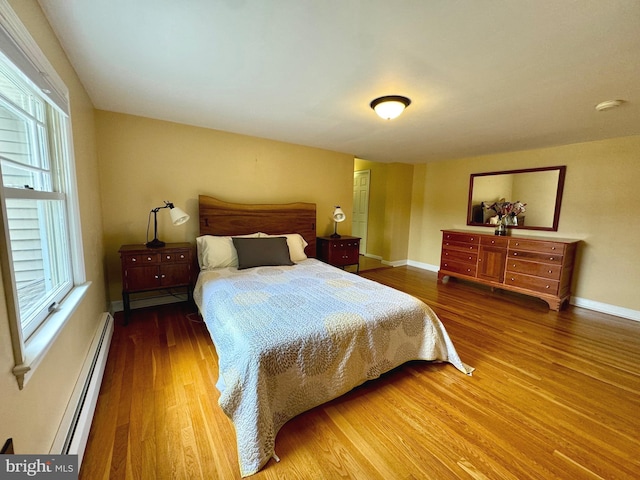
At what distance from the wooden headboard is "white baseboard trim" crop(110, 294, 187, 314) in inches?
34.8

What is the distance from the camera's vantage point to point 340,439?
1.39m

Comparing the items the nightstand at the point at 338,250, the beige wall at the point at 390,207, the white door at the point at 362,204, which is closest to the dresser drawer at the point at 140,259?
the nightstand at the point at 338,250

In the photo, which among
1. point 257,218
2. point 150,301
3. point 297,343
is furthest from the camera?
point 257,218

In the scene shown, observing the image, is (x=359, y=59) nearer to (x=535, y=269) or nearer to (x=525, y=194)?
(x=535, y=269)

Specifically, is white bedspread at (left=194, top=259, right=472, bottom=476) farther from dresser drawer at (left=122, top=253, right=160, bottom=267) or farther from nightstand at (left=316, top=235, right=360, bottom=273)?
nightstand at (left=316, top=235, right=360, bottom=273)

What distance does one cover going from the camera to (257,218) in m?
3.52

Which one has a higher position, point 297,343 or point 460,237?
point 460,237

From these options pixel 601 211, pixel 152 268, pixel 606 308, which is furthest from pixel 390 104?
pixel 606 308

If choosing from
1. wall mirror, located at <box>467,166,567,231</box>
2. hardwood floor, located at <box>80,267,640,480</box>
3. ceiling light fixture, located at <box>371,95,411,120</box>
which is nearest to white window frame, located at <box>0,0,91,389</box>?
hardwood floor, located at <box>80,267,640,480</box>

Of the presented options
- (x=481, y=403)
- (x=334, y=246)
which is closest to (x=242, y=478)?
(x=481, y=403)

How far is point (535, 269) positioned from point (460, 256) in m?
0.99

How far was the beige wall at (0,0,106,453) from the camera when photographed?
0.84 m

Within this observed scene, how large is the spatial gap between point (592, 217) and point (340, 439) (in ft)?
13.8

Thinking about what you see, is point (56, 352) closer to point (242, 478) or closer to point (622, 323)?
point (242, 478)
